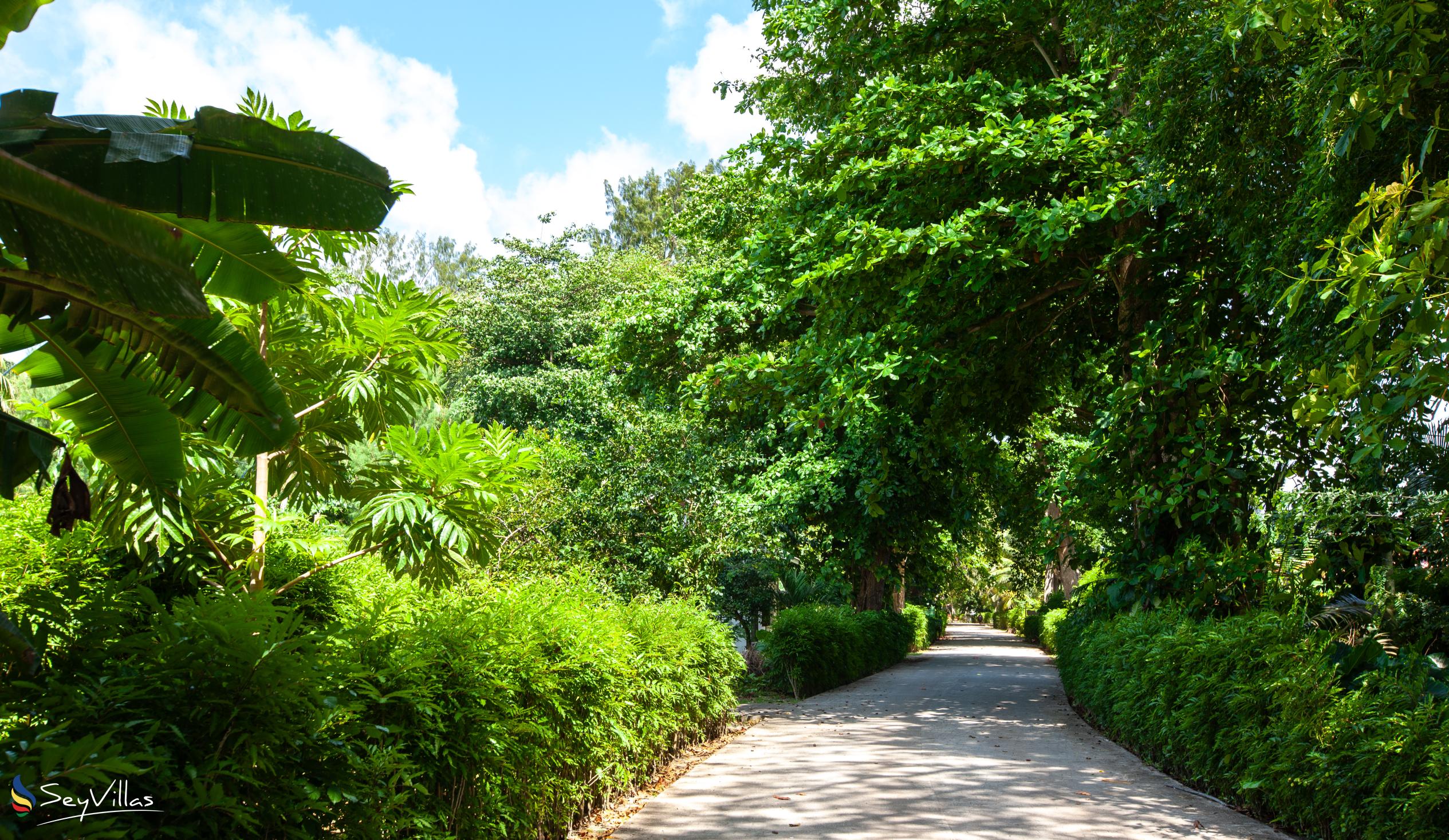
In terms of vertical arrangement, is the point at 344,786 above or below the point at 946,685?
above

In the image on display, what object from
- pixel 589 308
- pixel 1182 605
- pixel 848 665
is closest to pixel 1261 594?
pixel 1182 605

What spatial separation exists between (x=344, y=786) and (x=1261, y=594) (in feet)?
29.0

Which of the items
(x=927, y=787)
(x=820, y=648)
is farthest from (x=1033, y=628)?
(x=927, y=787)

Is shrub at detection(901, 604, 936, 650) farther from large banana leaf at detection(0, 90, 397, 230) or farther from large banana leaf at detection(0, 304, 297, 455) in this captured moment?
large banana leaf at detection(0, 90, 397, 230)

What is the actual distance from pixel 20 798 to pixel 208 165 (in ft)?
7.91

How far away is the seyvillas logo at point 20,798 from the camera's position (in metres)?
2.15

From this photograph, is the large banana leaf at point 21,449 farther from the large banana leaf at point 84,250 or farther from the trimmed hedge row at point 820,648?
the trimmed hedge row at point 820,648

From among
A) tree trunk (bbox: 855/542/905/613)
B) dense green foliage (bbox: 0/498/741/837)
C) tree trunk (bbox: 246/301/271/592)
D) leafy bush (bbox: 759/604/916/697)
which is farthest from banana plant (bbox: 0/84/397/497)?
tree trunk (bbox: 855/542/905/613)

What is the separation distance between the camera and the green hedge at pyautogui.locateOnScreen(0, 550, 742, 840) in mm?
2539

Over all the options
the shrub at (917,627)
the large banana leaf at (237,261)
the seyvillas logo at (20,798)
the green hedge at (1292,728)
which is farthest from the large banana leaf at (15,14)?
the shrub at (917,627)

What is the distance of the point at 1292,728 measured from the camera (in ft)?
19.1

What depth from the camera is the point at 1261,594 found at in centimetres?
896

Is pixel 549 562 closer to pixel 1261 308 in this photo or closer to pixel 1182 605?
pixel 1182 605

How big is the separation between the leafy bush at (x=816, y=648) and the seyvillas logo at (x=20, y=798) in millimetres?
14399
